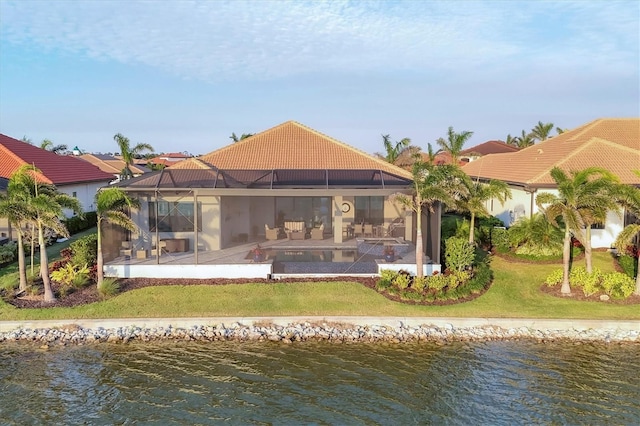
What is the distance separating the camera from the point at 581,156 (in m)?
23.9

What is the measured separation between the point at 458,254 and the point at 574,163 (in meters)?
9.92

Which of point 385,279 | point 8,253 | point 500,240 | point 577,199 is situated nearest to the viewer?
point 577,199

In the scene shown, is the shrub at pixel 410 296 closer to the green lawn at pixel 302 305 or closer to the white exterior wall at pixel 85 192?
the green lawn at pixel 302 305

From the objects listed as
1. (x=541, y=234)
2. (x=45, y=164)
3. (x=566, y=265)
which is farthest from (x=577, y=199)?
(x=45, y=164)

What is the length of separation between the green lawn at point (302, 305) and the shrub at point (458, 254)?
4.26 ft

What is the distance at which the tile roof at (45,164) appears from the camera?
27.4 m

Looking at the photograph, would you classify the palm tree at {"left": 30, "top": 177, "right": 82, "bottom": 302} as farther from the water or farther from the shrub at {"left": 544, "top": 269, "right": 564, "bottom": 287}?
the shrub at {"left": 544, "top": 269, "right": 564, "bottom": 287}

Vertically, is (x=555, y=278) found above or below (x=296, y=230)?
below

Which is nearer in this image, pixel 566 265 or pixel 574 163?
pixel 566 265

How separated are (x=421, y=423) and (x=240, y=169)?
16097 millimetres

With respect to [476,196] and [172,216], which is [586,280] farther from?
[172,216]

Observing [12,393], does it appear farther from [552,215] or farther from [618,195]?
[618,195]

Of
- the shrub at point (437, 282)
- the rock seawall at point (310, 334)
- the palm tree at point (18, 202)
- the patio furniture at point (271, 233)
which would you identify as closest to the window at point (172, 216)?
the patio furniture at point (271, 233)

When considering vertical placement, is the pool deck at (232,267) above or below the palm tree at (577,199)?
below
